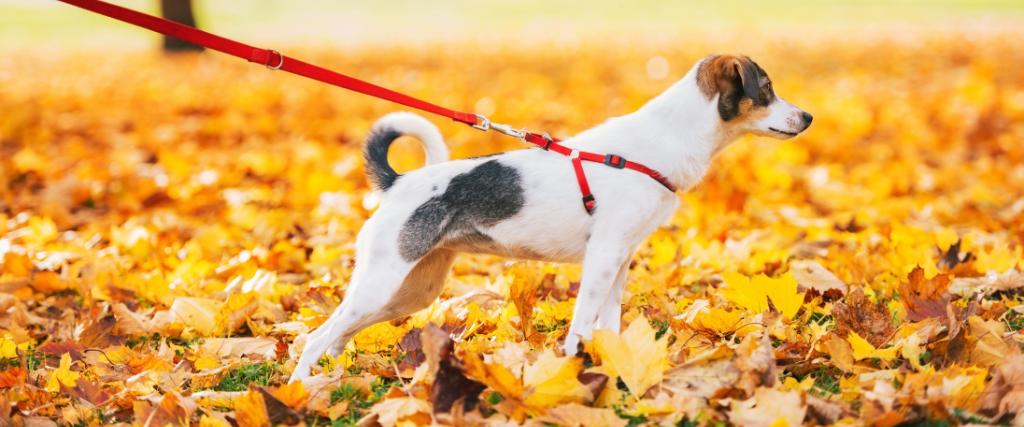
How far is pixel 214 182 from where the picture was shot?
6602 mm

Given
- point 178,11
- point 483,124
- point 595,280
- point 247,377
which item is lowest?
point 247,377

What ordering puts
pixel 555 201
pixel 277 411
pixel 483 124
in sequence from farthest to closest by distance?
pixel 483 124 < pixel 555 201 < pixel 277 411

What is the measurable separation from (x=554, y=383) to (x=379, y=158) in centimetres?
127

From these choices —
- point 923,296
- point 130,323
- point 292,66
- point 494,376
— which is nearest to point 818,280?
point 923,296

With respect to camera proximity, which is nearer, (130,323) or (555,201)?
(555,201)

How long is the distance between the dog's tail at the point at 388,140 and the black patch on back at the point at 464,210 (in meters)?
0.31

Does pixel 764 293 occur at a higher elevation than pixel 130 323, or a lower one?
higher

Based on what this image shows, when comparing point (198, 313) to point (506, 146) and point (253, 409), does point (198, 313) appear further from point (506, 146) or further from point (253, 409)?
point (506, 146)

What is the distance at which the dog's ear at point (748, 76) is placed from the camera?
292 cm

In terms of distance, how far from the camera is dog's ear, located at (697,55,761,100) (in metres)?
2.94

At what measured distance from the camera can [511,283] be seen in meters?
3.67

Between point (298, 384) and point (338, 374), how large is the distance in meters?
0.27

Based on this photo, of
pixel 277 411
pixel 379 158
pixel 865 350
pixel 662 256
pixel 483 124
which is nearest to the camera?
pixel 277 411

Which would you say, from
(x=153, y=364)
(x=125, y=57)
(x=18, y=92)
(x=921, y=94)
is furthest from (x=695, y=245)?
(x=125, y=57)
